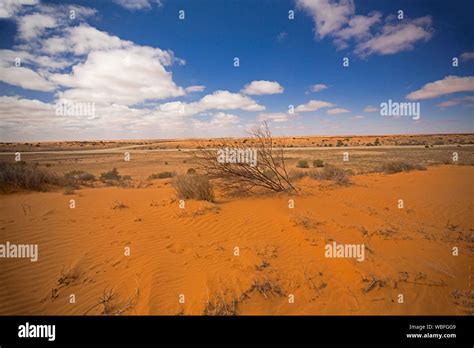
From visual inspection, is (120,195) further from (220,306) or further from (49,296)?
(220,306)

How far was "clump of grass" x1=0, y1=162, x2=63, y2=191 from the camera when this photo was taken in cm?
901

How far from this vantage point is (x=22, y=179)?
9.29 meters

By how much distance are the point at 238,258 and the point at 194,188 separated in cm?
362

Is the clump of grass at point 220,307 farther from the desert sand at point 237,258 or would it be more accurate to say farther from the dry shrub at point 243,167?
the dry shrub at point 243,167

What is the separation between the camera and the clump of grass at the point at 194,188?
7.81 metres

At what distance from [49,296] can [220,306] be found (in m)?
2.49
